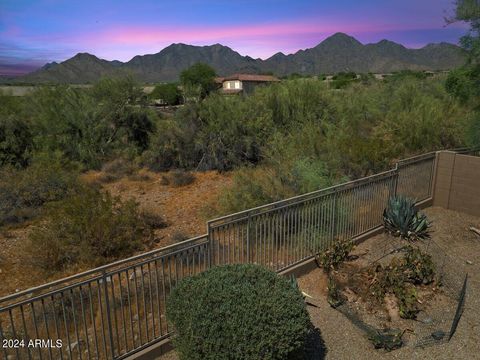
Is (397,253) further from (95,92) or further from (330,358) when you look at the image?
(95,92)

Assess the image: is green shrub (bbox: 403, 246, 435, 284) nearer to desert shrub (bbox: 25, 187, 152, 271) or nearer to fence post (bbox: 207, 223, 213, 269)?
fence post (bbox: 207, 223, 213, 269)

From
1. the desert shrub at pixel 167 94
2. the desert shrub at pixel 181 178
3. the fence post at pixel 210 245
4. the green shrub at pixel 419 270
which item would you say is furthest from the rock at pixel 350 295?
the desert shrub at pixel 167 94

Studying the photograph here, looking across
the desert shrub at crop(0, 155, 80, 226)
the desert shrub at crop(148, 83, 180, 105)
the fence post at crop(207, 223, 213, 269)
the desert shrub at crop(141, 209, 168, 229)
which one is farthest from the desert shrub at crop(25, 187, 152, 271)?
the desert shrub at crop(148, 83, 180, 105)

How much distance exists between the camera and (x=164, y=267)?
4703mm

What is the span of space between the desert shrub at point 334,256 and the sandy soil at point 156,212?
3609 millimetres

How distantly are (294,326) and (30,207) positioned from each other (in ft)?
33.6

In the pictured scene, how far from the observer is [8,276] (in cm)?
739

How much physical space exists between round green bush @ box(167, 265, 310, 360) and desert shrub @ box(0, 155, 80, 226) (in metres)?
8.79

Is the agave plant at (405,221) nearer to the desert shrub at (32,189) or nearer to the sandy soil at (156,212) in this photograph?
the sandy soil at (156,212)

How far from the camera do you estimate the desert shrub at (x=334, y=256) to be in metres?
6.63

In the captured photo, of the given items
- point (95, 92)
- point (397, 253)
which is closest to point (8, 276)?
point (397, 253)

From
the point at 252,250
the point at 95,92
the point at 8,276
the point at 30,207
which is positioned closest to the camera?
the point at 252,250

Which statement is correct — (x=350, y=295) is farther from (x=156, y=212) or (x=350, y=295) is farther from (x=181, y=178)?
(x=181, y=178)

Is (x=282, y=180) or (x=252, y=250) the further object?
(x=282, y=180)
